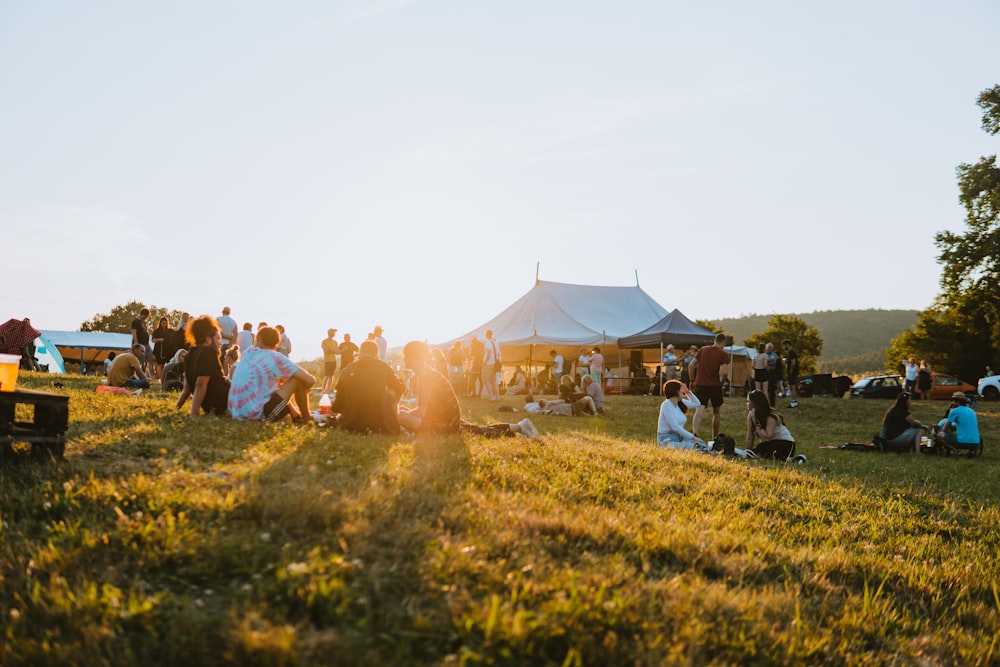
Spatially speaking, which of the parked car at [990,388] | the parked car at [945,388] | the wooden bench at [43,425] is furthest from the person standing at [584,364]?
the parked car at [990,388]

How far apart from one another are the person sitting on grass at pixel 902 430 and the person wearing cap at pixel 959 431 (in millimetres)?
428

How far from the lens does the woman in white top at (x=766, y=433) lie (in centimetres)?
958

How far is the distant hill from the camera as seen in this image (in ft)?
322

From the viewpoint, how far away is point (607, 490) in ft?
17.9

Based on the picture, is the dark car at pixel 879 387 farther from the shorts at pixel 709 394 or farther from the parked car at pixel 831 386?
the shorts at pixel 709 394

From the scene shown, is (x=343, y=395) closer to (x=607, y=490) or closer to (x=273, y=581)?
(x=607, y=490)

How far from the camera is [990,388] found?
96.2 feet

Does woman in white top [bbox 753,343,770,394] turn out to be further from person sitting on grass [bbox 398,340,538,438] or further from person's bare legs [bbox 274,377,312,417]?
person's bare legs [bbox 274,377,312,417]

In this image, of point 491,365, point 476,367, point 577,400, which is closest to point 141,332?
point 476,367

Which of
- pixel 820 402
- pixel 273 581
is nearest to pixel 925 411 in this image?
pixel 820 402

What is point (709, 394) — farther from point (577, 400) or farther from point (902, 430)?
point (577, 400)

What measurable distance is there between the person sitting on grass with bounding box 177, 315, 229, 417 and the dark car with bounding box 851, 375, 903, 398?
28.2 m

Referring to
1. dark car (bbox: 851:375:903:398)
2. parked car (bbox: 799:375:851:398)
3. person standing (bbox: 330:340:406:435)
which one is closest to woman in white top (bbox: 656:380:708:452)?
person standing (bbox: 330:340:406:435)

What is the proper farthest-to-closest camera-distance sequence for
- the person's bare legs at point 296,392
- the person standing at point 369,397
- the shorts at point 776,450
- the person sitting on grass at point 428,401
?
1. the shorts at point 776,450
2. the person's bare legs at point 296,392
3. the person sitting on grass at point 428,401
4. the person standing at point 369,397
